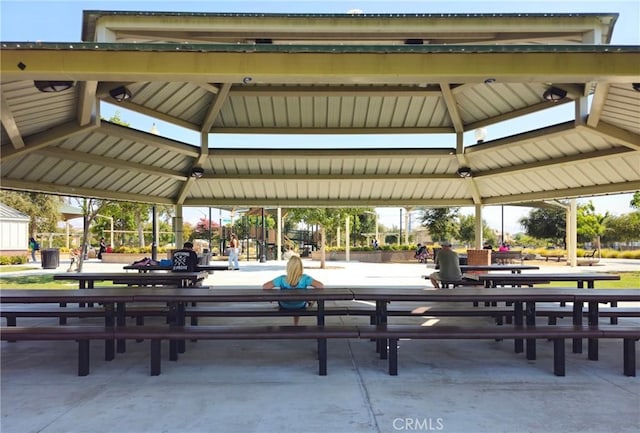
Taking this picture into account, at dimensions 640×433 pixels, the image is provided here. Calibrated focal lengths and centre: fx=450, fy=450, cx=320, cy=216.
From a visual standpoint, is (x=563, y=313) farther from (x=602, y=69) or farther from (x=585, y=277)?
(x=602, y=69)

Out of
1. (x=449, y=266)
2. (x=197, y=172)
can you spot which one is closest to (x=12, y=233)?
(x=197, y=172)

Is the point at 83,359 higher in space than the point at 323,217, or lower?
lower

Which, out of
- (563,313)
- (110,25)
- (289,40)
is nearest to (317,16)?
(289,40)

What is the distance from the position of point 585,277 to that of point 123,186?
37.8 feet

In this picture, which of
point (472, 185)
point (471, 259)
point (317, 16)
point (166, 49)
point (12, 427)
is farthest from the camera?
point (471, 259)

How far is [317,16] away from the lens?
8797 millimetres

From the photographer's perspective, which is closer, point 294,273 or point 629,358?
point 629,358

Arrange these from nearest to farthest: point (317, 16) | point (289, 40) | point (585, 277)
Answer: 1. point (585, 277)
2. point (317, 16)
3. point (289, 40)

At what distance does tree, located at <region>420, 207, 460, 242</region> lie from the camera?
131 ft

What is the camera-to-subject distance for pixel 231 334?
4.80 m

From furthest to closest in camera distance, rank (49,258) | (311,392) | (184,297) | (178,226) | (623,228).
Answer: (623,228), (49,258), (178,226), (184,297), (311,392)

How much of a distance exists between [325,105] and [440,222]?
30.1 m

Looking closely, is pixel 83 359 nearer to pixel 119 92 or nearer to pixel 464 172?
pixel 119 92

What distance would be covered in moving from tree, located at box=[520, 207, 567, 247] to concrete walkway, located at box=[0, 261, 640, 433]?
4387 centimetres
